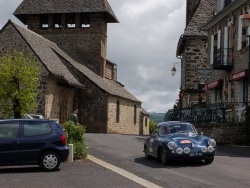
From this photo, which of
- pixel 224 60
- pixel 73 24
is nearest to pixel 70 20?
pixel 73 24

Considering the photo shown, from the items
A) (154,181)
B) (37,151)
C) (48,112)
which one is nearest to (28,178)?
(37,151)

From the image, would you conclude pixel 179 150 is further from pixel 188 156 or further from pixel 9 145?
pixel 9 145

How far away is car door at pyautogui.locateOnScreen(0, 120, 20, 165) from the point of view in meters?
13.9

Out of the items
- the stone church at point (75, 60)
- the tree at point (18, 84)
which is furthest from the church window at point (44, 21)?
the tree at point (18, 84)

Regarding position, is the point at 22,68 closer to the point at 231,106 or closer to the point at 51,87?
the point at 51,87

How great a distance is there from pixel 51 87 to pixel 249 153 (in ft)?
62.7

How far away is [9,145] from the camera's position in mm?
13961

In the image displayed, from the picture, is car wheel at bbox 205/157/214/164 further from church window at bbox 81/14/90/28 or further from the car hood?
church window at bbox 81/14/90/28

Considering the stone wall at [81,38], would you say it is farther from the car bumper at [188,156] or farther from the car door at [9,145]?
the car door at [9,145]

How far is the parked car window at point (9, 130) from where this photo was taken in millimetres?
14164

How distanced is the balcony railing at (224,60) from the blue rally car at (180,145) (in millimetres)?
11365

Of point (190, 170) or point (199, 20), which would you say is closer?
point (190, 170)

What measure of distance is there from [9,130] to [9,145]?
Answer: 1.67 ft

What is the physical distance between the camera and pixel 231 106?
25906mm
